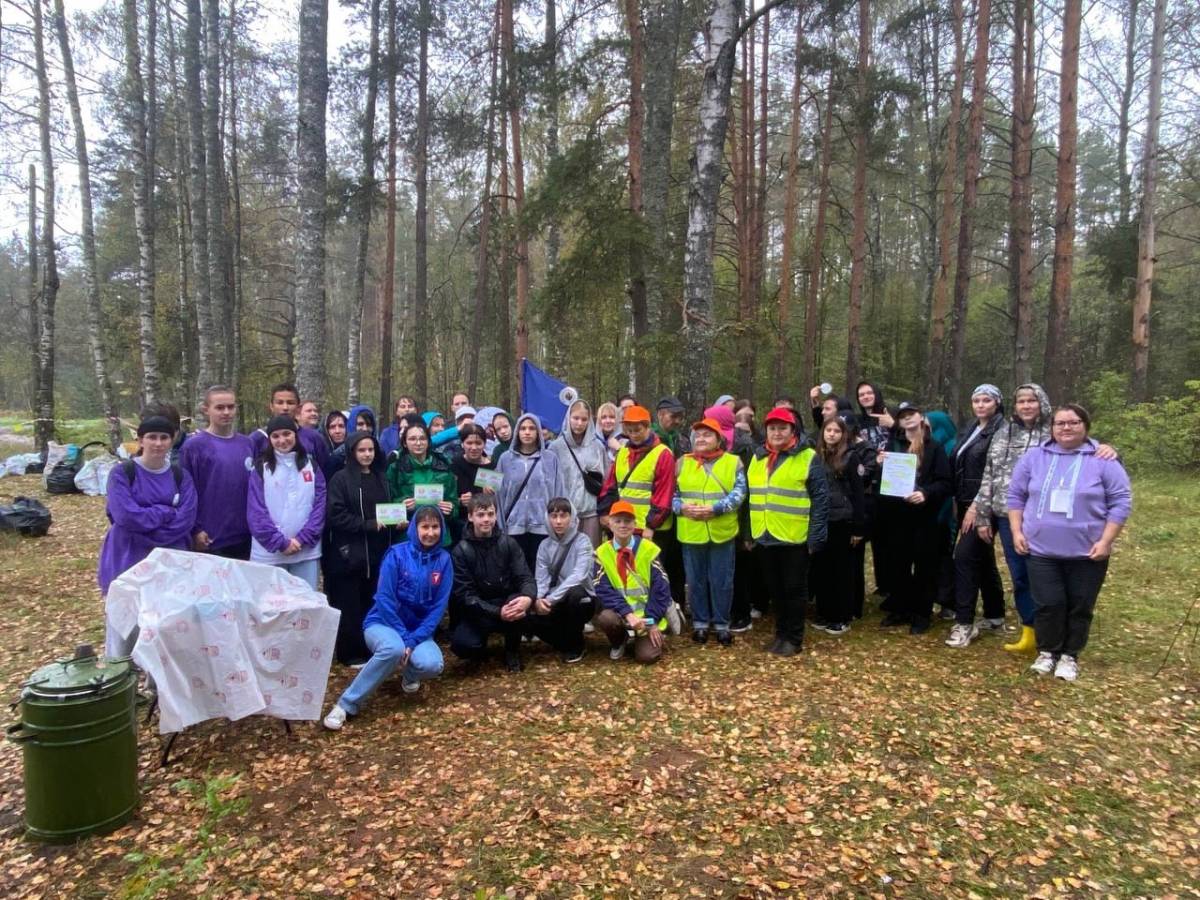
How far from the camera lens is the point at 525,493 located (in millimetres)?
5465

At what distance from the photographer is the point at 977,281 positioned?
27.8m

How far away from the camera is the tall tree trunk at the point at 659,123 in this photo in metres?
10.4

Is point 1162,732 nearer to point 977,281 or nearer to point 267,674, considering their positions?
point 267,674

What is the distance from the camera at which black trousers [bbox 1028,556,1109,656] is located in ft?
14.1

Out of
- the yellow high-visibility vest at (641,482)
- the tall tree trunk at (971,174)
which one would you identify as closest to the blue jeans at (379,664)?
the yellow high-visibility vest at (641,482)

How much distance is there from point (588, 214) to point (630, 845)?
311 inches

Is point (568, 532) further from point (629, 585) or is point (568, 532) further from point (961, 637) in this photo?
point (961, 637)

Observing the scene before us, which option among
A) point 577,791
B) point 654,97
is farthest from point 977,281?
point 577,791

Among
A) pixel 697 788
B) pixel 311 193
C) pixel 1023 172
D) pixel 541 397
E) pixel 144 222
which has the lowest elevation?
pixel 697 788

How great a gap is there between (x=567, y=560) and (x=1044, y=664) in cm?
343

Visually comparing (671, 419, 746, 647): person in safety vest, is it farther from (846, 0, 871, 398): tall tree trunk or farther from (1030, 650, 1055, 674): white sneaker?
(846, 0, 871, 398): tall tree trunk

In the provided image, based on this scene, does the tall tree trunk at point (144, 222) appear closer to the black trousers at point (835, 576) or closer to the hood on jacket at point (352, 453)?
the hood on jacket at point (352, 453)

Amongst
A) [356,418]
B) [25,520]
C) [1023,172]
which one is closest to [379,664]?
[356,418]

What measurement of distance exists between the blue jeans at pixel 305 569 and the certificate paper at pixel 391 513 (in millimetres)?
526
